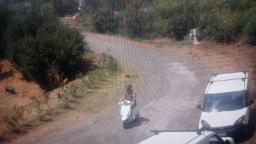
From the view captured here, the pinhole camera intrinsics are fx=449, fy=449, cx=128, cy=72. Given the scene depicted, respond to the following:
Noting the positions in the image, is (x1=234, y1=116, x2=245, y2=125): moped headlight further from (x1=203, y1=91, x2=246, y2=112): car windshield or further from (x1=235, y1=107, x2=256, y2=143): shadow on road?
(x1=203, y1=91, x2=246, y2=112): car windshield

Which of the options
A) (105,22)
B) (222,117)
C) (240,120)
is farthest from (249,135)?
(105,22)

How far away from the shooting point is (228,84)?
14.2 meters

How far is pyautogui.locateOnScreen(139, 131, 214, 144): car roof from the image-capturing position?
869 centimetres

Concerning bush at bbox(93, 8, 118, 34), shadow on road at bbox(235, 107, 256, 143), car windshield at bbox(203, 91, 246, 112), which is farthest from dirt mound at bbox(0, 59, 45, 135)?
shadow on road at bbox(235, 107, 256, 143)

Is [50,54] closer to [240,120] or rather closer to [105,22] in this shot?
[105,22]

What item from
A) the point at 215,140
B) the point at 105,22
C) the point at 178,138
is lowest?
the point at 215,140

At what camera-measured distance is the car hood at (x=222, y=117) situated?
12.5 metres

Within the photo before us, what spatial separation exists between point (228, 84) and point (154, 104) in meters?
4.57

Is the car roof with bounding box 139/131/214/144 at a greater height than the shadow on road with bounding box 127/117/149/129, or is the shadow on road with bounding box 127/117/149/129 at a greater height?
the car roof with bounding box 139/131/214/144

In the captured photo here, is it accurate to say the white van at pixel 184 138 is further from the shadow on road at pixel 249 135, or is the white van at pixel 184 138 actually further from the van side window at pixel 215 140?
the shadow on road at pixel 249 135

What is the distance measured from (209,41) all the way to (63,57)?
10768 millimetres

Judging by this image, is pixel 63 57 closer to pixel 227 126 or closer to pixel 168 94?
pixel 168 94

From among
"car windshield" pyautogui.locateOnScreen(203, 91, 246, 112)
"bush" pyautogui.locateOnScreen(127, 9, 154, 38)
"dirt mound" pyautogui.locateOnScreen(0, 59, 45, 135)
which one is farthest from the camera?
"bush" pyautogui.locateOnScreen(127, 9, 154, 38)

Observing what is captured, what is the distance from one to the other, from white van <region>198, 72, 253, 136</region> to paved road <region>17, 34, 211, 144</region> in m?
1.31
